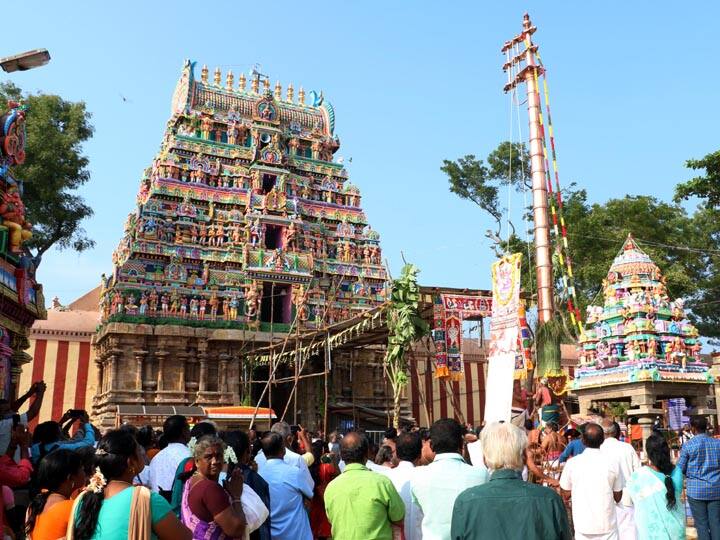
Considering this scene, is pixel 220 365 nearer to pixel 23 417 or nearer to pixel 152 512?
pixel 23 417

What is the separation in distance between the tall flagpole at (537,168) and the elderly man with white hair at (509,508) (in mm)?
16100

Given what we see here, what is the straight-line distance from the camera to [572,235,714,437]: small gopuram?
49.5 ft

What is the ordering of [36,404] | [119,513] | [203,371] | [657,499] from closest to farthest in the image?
1. [119,513]
2. [657,499]
3. [36,404]
4. [203,371]

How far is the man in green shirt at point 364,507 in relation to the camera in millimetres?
4543

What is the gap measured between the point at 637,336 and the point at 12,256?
1257 cm

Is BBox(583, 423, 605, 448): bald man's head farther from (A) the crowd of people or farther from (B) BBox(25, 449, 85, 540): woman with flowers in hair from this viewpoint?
(B) BBox(25, 449, 85, 540): woman with flowers in hair

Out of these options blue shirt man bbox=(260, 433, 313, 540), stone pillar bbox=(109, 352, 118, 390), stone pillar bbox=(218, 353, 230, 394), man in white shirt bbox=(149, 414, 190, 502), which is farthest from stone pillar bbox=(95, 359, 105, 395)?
blue shirt man bbox=(260, 433, 313, 540)

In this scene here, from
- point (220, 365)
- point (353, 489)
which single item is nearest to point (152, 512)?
point (353, 489)

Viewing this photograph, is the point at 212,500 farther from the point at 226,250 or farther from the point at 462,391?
the point at 462,391

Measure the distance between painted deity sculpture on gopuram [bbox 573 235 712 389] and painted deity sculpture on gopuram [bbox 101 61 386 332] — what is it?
1019cm

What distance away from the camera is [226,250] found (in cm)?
2539

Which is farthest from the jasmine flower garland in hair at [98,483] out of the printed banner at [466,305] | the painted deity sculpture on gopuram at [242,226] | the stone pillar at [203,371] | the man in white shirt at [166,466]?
the stone pillar at [203,371]

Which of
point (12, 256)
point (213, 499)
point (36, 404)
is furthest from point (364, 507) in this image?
point (12, 256)

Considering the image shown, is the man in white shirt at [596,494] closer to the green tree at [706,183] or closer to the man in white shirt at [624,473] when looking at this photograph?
the man in white shirt at [624,473]
